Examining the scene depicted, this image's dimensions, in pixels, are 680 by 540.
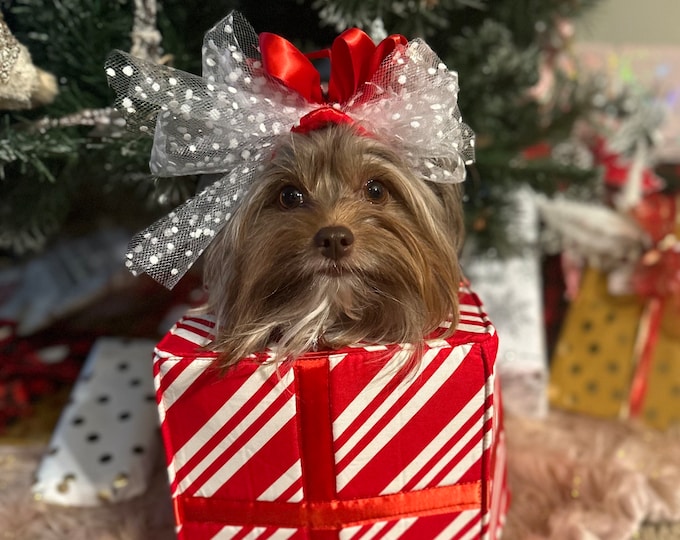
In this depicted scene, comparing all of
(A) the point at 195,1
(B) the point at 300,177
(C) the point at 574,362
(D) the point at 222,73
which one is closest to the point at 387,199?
(B) the point at 300,177

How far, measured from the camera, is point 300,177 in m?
0.73

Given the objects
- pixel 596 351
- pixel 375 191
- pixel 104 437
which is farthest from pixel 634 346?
pixel 104 437

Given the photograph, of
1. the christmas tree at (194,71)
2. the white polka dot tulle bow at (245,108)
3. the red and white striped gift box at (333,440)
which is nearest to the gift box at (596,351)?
the christmas tree at (194,71)

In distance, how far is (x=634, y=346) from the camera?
1281 mm

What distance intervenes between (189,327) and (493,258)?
0.74 m

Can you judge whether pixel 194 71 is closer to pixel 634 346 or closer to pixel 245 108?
pixel 245 108

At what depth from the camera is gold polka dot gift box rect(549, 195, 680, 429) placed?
49.3 inches

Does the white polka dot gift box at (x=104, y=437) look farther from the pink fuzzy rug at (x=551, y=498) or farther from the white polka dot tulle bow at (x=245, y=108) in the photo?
the white polka dot tulle bow at (x=245, y=108)

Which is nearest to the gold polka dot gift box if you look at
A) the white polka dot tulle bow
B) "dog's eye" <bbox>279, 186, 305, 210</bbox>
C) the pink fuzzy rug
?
the pink fuzzy rug

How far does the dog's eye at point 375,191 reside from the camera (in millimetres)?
749

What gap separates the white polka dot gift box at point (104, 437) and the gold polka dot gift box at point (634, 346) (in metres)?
0.83

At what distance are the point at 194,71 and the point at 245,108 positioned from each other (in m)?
0.27

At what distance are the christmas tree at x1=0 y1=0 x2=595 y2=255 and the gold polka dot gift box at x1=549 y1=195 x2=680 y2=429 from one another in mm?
256

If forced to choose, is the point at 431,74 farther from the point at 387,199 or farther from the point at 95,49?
the point at 95,49
